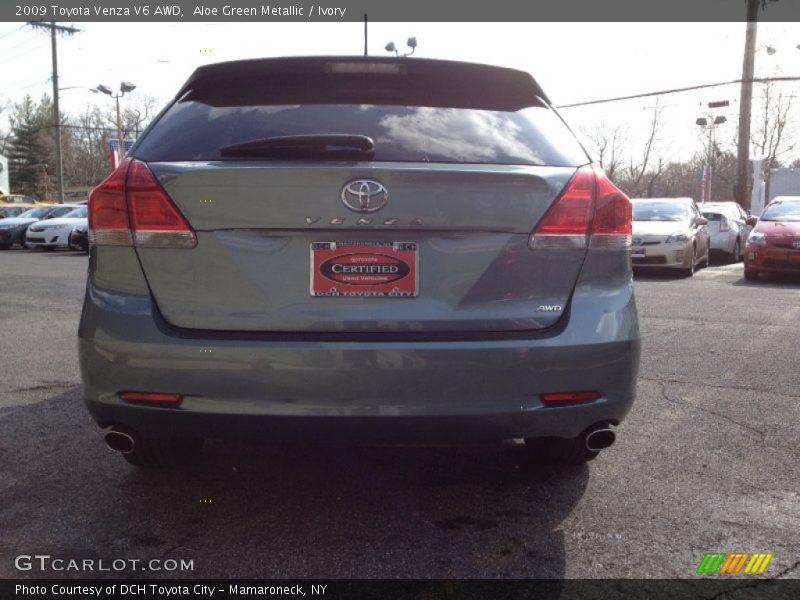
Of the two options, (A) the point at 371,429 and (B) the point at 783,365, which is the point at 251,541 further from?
(B) the point at 783,365

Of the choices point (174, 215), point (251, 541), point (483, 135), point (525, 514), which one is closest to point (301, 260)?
point (174, 215)

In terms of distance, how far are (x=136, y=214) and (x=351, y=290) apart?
0.77 meters

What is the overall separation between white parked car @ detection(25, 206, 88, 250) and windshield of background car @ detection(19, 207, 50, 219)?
374 centimetres

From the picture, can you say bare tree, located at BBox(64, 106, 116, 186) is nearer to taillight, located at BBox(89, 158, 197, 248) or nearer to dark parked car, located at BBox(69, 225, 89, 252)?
dark parked car, located at BBox(69, 225, 89, 252)

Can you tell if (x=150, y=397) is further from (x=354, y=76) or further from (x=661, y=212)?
(x=661, y=212)

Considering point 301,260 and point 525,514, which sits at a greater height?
point 301,260

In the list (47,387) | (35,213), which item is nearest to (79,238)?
(35,213)

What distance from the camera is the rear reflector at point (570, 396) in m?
2.54

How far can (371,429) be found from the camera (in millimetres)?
2471

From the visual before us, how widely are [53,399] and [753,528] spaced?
12.7 feet

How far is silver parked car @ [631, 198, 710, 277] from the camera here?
43.0 feet

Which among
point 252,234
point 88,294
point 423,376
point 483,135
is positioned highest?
point 483,135

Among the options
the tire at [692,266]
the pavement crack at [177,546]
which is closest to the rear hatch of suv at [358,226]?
the pavement crack at [177,546]

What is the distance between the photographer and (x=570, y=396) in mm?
2564
